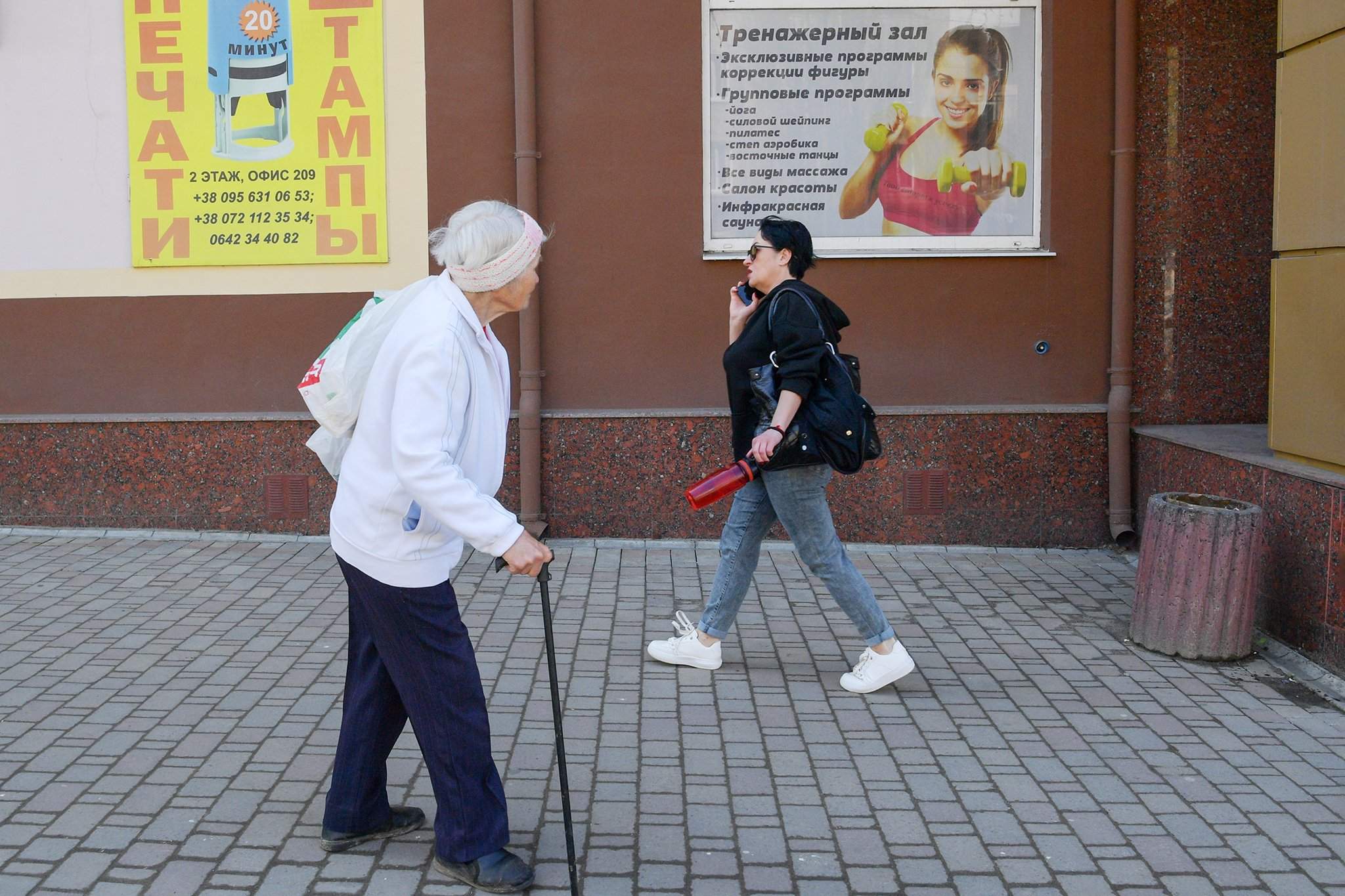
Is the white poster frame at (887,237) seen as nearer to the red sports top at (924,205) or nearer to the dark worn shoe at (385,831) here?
the red sports top at (924,205)

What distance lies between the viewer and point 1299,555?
554 cm

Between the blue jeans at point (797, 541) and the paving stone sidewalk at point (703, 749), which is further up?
the blue jeans at point (797, 541)

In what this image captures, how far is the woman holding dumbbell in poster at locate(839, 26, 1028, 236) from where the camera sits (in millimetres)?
7484

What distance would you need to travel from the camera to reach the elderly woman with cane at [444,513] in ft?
10.5

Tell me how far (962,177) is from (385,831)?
5.20m

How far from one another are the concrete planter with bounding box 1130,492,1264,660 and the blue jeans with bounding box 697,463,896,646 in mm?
1306

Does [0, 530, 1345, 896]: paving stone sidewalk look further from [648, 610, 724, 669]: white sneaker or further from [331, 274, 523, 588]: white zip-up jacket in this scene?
[331, 274, 523, 588]: white zip-up jacket

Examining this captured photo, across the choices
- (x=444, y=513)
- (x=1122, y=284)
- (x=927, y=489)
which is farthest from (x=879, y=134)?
(x=444, y=513)

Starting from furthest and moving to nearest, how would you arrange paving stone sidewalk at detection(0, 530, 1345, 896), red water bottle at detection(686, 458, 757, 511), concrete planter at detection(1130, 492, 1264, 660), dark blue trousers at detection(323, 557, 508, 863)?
concrete planter at detection(1130, 492, 1264, 660) < red water bottle at detection(686, 458, 757, 511) < paving stone sidewalk at detection(0, 530, 1345, 896) < dark blue trousers at detection(323, 557, 508, 863)

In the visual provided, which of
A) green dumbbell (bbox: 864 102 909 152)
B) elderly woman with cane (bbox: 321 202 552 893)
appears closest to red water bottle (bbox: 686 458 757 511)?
elderly woman with cane (bbox: 321 202 552 893)

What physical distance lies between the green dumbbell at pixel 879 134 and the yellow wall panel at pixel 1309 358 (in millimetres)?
2316

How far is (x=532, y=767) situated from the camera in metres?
4.36

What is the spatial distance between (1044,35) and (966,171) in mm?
861

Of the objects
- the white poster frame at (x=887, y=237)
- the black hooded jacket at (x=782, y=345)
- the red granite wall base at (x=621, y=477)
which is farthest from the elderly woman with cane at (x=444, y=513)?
the white poster frame at (x=887, y=237)
